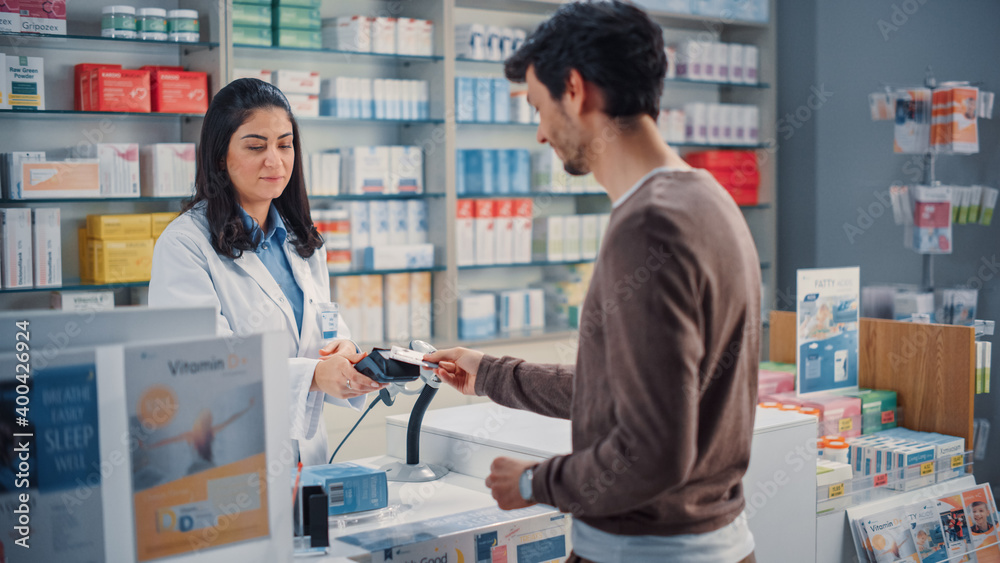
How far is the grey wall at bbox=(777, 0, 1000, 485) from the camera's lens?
4.28 metres

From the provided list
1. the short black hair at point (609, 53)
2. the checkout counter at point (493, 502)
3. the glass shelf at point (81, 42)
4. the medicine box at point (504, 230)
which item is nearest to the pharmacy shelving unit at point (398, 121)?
the glass shelf at point (81, 42)

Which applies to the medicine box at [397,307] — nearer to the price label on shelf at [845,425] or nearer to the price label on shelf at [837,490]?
the price label on shelf at [845,425]

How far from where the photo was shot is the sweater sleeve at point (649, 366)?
104 centimetres

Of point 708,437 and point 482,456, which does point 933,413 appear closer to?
point 482,456

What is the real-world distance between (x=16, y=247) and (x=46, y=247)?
0.11 metres

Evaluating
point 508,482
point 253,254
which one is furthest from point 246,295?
point 508,482

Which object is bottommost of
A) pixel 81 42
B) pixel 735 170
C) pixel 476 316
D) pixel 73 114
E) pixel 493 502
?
pixel 493 502

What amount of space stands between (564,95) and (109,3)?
3.21 m

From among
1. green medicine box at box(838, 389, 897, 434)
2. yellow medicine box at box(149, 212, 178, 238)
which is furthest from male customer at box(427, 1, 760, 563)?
yellow medicine box at box(149, 212, 178, 238)

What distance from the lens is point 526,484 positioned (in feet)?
3.95

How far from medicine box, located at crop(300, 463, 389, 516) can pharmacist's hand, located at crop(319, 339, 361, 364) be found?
16.6 inches

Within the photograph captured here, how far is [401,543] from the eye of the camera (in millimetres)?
1605

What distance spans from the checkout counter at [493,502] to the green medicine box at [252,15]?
2209 millimetres

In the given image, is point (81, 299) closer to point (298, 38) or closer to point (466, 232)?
point (298, 38)
